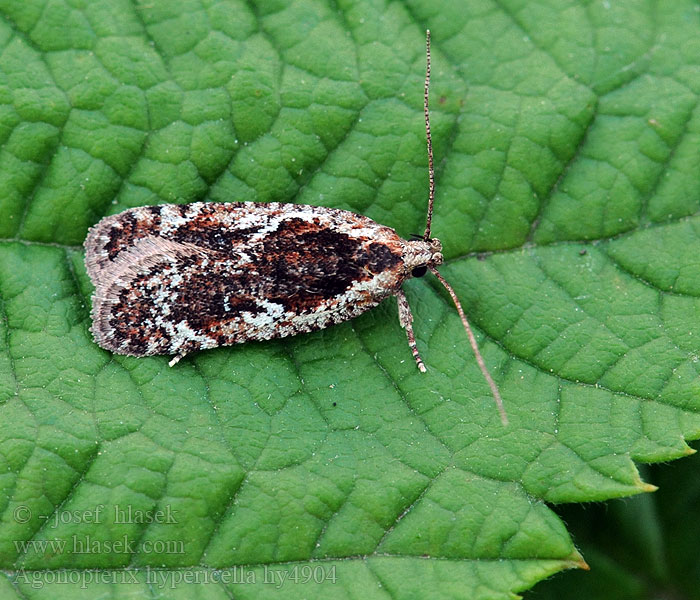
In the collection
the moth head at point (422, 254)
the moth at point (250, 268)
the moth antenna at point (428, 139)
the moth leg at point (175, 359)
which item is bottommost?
the moth leg at point (175, 359)

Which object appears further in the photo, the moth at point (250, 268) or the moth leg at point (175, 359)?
the moth at point (250, 268)

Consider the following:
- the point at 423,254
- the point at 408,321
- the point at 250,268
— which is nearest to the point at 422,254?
the point at 423,254

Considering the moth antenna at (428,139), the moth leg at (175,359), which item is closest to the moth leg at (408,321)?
the moth antenna at (428,139)

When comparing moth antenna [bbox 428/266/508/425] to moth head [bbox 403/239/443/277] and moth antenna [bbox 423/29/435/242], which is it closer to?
moth head [bbox 403/239/443/277]

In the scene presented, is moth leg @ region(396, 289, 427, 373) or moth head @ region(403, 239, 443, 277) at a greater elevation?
moth head @ region(403, 239, 443, 277)

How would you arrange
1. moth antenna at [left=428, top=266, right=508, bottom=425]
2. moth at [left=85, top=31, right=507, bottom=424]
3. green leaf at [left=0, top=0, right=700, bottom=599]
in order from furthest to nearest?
moth at [left=85, top=31, right=507, bottom=424]
moth antenna at [left=428, top=266, right=508, bottom=425]
green leaf at [left=0, top=0, right=700, bottom=599]

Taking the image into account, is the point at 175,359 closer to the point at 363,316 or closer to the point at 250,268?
the point at 250,268

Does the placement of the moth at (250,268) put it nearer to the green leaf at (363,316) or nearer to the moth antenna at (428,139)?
the moth antenna at (428,139)

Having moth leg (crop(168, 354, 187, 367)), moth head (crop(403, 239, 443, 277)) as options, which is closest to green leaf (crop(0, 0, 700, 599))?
moth leg (crop(168, 354, 187, 367))
